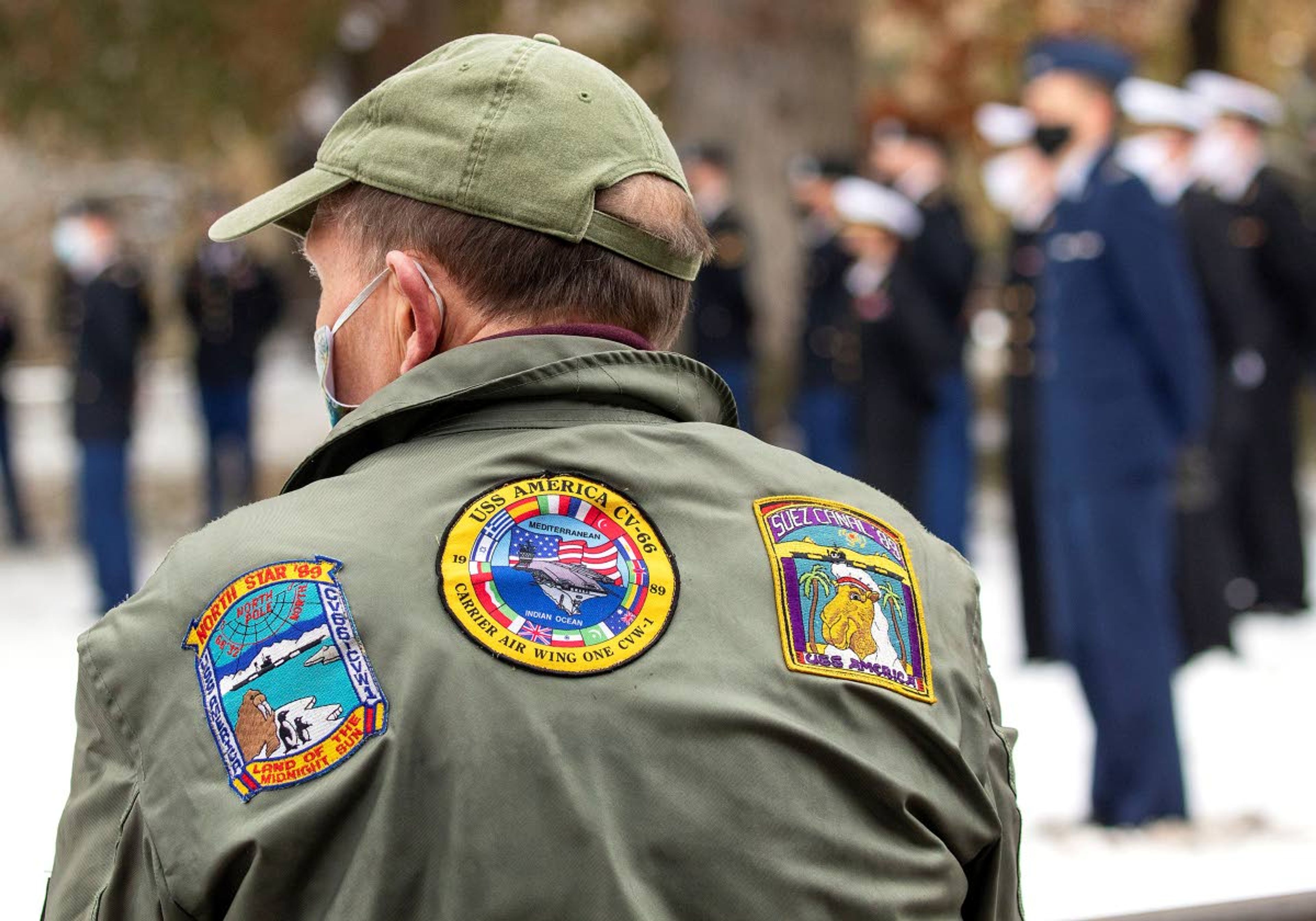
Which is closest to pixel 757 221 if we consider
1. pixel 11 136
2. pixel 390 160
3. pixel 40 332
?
pixel 11 136

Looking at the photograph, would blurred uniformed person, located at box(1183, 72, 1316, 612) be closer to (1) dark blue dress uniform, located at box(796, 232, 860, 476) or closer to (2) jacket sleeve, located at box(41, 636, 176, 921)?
(1) dark blue dress uniform, located at box(796, 232, 860, 476)

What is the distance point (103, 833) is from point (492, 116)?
25.9 inches

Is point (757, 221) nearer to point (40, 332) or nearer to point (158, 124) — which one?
point (158, 124)

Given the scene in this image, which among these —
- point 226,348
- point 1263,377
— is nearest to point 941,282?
point 1263,377

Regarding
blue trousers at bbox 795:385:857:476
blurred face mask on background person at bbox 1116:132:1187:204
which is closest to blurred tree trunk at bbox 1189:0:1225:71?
blue trousers at bbox 795:385:857:476

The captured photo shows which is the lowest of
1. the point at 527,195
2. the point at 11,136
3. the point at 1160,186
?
the point at 527,195

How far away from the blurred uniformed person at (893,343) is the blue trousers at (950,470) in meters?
0.47

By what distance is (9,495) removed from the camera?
12375mm

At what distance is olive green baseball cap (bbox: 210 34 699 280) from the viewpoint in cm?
153

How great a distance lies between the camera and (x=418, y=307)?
1.59 m

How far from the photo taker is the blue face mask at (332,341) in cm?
159

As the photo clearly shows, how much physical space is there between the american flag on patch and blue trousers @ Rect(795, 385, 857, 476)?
982cm

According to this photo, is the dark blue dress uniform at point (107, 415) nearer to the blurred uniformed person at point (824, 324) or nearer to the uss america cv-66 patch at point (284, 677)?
the blurred uniformed person at point (824, 324)

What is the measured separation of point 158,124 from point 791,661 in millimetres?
12979
